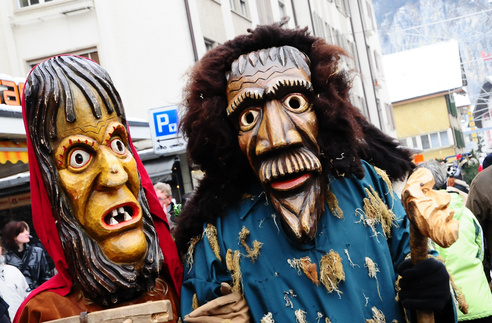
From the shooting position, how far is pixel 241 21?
17.1 m

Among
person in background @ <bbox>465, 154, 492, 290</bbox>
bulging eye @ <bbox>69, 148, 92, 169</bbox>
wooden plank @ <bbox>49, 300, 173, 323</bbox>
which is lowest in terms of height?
person in background @ <bbox>465, 154, 492, 290</bbox>

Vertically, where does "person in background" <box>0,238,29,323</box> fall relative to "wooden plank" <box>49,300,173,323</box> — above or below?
below

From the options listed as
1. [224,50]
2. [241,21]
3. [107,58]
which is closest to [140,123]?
[107,58]

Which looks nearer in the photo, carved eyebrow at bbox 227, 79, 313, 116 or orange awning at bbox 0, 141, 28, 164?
carved eyebrow at bbox 227, 79, 313, 116

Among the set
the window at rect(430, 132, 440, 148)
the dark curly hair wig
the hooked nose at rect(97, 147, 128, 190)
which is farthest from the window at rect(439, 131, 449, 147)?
the hooked nose at rect(97, 147, 128, 190)

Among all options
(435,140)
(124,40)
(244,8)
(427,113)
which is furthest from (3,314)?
(427,113)

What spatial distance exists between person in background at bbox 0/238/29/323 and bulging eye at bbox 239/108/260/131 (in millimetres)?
3582

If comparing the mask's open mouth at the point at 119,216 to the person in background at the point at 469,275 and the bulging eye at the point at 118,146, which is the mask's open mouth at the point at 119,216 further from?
the person in background at the point at 469,275

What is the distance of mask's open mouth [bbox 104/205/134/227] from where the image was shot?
285 centimetres

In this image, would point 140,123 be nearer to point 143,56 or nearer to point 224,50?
point 143,56

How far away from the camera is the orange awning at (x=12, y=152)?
306 inches

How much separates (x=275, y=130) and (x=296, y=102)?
7.2 inches

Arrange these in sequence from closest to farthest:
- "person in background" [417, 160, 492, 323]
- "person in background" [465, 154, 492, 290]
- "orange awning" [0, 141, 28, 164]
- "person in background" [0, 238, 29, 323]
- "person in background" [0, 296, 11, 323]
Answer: "person in background" [417, 160, 492, 323], "person in background" [0, 296, 11, 323], "person in background" [465, 154, 492, 290], "person in background" [0, 238, 29, 323], "orange awning" [0, 141, 28, 164]

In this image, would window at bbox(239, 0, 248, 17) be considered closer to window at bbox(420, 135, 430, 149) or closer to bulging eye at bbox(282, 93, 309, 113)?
bulging eye at bbox(282, 93, 309, 113)
